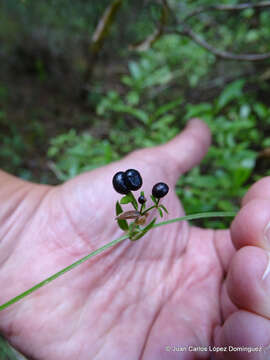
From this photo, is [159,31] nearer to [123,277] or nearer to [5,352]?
[123,277]

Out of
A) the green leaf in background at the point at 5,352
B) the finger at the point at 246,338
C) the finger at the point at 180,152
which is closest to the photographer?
the finger at the point at 246,338

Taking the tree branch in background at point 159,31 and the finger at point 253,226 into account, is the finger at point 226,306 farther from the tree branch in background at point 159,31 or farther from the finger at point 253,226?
the tree branch in background at point 159,31

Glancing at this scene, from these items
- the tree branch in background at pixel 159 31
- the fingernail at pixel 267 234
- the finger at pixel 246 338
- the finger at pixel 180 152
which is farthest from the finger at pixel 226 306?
the tree branch in background at pixel 159 31

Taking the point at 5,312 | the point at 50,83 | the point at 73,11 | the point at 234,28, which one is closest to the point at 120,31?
the point at 73,11

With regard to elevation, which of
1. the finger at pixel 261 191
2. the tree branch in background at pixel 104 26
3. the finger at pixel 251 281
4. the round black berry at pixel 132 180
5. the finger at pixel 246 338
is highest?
the tree branch in background at pixel 104 26

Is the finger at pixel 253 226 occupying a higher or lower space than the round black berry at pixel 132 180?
lower

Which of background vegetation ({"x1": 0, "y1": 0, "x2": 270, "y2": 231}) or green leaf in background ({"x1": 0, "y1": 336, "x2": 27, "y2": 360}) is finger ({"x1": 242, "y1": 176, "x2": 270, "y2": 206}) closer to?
background vegetation ({"x1": 0, "y1": 0, "x2": 270, "y2": 231})

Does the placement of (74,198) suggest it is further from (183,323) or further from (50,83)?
(50,83)
